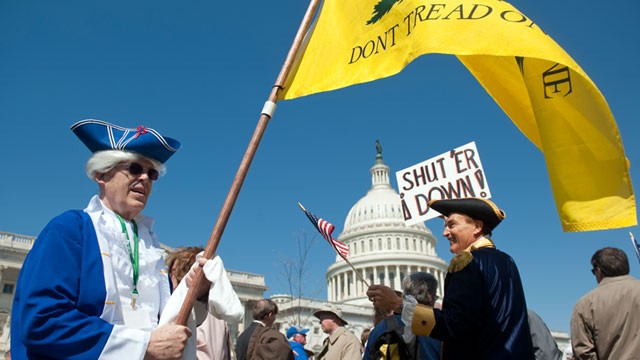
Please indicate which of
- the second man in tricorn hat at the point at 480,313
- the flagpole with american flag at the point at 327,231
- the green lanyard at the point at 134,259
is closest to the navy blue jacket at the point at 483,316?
the second man in tricorn hat at the point at 480,313

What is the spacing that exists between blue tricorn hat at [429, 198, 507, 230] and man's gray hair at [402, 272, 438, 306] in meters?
1.03

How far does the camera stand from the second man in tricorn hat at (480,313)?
291 centimetres

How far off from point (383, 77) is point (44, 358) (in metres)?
2.64

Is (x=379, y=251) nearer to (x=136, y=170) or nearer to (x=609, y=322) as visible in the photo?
(x=609, y=322)

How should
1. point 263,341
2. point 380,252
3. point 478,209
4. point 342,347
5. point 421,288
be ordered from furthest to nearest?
point 380,252 < point 342,347 < point 263,341 < point 421,288 < point 478,209

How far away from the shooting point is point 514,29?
3.27m

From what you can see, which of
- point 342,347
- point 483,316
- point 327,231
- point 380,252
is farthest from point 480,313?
point 380,252

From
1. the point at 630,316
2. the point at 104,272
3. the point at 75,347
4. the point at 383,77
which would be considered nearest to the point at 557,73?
→ the point at 383,77

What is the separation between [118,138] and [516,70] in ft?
9.72

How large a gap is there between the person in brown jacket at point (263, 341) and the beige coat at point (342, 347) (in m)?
1.00

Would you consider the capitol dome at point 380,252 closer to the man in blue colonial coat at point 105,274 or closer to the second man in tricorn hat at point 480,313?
the second man in tricorn hat at point 480,313

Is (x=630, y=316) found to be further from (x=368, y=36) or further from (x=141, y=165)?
(x=141, y=165)

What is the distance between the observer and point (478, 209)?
346cm

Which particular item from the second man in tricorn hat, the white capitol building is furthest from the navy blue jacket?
the white capitol building
